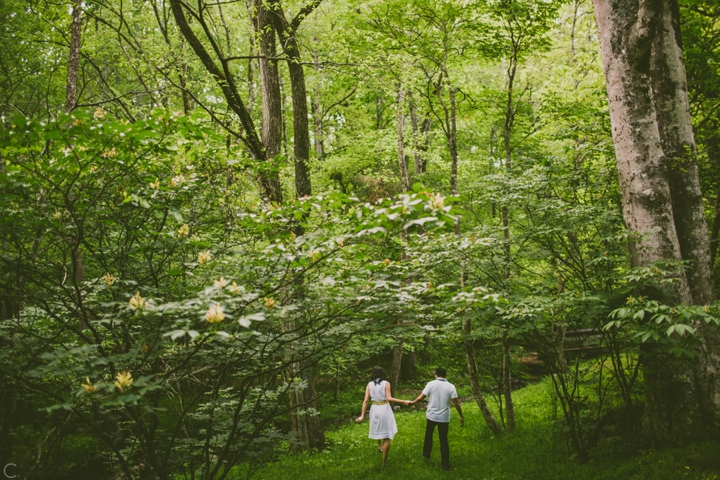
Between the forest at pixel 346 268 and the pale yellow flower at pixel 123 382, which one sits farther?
the forest at pixel 346 268

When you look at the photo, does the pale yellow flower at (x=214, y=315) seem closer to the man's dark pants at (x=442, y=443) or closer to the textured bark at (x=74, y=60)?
the man's dark pants at (x=442, y=443)

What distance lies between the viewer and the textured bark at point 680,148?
17.1ft

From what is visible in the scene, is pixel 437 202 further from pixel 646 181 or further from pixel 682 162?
pixel 682 162

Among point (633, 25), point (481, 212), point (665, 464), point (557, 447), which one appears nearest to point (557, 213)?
point (633, 25)

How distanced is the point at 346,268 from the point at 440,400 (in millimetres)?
4018

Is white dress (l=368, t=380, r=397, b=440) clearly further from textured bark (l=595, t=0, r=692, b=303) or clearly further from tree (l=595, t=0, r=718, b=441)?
textured bark (l=595, t=0, r=692, b=303)

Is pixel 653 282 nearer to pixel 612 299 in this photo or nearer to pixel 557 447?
pixel 612 299

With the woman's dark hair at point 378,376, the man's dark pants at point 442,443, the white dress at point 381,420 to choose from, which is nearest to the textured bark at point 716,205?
the man's dark pants at point 442,443

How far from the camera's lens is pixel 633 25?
17.1 feet

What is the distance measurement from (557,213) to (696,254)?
1792 mm

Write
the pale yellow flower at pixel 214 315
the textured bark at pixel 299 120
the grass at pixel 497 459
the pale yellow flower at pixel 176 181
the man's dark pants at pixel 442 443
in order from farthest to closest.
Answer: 1. the textured bark at pixel 299 120
2. the man's dark pants at pixel 442 443
3. the grass at pixel 497 459
4. the pale yellow flower at pixel 176 181
5. the pale yellow flower at pixel 214 315

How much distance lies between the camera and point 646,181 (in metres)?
5.10

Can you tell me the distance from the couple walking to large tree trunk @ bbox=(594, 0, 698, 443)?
2.66 metres

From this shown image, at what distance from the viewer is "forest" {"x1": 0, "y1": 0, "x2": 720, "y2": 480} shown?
3037 millimetres
